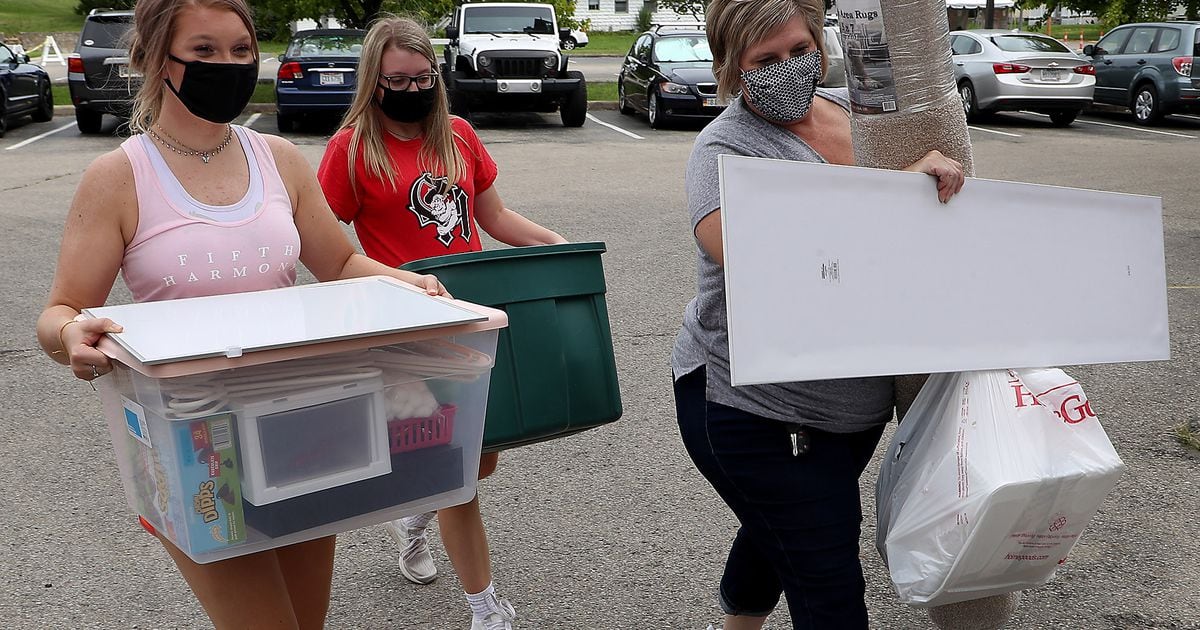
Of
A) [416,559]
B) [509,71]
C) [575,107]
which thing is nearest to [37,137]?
[509,71]

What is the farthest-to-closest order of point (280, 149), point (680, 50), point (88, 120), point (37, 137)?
point (680, 50) < point (88, 120) < point (37, 137) < point (280, 149)

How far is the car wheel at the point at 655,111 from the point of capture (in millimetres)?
17016

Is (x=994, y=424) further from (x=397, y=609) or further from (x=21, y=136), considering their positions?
(x=21, y=136)

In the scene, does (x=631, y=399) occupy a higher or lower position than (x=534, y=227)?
lower

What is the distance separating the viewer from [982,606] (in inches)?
95.0

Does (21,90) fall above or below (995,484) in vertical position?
below

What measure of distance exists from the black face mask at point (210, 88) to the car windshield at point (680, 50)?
15.3 metres

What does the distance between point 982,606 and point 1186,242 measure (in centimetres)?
735

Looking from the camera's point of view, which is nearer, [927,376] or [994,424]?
[994,424]

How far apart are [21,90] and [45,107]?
899 mm

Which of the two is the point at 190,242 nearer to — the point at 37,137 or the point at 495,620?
the point at 495,620

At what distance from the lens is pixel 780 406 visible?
2291 mm

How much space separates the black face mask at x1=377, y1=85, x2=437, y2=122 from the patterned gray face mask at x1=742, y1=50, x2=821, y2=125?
Result: 131 cm

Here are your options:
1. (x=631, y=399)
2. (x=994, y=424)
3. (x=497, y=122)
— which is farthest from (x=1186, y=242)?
(x=497, y=122)
